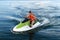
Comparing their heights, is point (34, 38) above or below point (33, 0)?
below

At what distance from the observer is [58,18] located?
432cm

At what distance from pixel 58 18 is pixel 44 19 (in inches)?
7.3

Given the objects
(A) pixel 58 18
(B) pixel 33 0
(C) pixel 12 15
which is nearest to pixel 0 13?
(C) pixel 12 15

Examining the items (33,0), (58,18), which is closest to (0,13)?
(33,0)

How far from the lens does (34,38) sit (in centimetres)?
431

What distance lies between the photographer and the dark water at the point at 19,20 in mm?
4309

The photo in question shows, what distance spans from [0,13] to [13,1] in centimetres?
24

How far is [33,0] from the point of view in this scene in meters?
4.33

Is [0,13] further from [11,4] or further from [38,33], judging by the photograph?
[38,33]

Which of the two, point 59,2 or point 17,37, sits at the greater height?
point 59,2

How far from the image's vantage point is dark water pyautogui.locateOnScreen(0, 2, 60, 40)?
4.31 meters

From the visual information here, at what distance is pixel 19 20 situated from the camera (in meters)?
4.33

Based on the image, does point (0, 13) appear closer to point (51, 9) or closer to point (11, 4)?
point (11, 4)

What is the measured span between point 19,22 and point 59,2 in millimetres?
589
